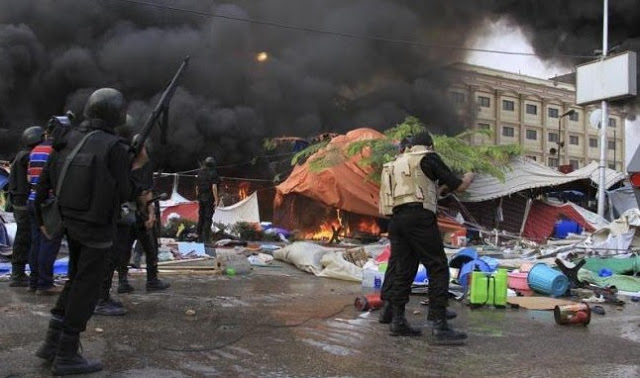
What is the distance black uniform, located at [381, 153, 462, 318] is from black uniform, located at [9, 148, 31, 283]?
12.3 ft

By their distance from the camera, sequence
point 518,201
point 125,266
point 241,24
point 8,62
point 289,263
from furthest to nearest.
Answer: point 241,24
point 8,62
point 518,201
point 289,263
point 125,266

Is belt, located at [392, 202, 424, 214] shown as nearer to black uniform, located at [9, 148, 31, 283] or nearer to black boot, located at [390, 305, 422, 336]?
black boot, located at [390, 305, 422, 336]

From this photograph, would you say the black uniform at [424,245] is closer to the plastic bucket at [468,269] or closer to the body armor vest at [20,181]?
the plastic bucket at [468,269]

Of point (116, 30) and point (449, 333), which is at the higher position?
point (116, 30)

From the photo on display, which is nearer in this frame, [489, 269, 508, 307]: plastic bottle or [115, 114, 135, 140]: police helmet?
[115, 114, 135, 140]: police helmet

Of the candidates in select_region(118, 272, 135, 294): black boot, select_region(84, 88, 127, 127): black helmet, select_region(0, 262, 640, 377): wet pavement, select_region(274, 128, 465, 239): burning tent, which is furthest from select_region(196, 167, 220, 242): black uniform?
select_region(84, 88, 127, 127): black helmet

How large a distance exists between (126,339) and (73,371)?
85 centimetres

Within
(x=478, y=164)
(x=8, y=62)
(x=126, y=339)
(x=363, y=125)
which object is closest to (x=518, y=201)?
(x=478, y=164)

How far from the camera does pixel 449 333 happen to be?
163 inches

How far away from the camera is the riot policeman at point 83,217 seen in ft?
10.2

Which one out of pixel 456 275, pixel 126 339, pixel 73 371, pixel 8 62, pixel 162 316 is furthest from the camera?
pixel 8 62

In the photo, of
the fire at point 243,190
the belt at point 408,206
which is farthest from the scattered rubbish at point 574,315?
the fire at point 243,190

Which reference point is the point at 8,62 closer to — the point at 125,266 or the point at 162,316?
the point at 125,266

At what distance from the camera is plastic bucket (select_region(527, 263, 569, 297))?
258 inches
